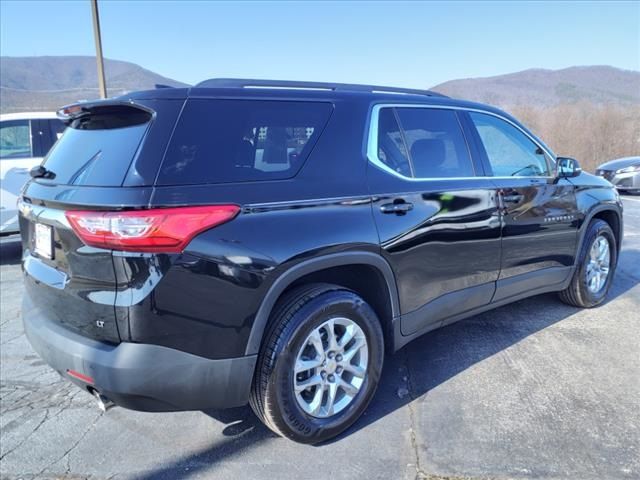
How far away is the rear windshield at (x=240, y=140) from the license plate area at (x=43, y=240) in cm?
77

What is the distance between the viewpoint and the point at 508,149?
3834mm

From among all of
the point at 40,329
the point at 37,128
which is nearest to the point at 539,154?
the point at 40,329

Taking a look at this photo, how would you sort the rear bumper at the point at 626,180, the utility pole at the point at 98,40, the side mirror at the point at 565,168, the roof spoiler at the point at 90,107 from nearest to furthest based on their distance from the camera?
the roof spoiler at the point at 90,107, the side mirror at the point at 565,168, the utility pole at the point at 98,40, the rear bumper at the point at 626,180

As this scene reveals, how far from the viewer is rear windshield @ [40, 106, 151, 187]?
7.16 ft

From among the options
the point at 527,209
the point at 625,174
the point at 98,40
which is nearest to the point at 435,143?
the point at 527,209

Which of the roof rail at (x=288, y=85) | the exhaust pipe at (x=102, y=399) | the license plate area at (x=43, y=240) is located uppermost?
the roof rail at (x=288, y=85)

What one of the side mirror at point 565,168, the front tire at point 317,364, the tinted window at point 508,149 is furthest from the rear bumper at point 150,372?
the side mirror at point 565,168

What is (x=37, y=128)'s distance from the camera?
6.84 meters

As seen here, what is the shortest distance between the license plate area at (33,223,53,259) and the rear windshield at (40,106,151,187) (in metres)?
0.25

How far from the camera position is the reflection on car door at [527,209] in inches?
141

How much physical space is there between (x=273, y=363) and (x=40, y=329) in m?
1.22

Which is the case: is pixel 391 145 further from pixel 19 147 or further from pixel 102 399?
pixel 19 147

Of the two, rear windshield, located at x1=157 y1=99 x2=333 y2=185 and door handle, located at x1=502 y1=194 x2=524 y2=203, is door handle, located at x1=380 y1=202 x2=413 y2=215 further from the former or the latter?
door handle, located at x1=502 y1=194 x2=524 y2=203

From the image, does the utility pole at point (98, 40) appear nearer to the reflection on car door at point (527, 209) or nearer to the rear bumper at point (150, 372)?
the reflection on car door at point (527, 209)
